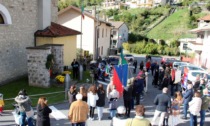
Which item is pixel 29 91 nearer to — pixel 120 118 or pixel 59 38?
pixel 59 38

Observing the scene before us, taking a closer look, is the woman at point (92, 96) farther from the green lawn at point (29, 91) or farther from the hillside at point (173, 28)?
the hillside at point (173, 28)

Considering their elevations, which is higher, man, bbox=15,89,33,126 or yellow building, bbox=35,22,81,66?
yellow building, bbox=35,22,81,66

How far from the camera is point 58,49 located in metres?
18.8

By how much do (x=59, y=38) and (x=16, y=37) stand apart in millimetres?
4681

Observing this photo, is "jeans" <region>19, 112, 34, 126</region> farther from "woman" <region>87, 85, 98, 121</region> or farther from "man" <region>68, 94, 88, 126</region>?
"woman" <region>87, 85, 98, 121</region>

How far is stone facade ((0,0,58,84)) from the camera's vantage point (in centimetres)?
1669

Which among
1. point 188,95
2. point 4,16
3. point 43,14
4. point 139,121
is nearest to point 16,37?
point 4,16

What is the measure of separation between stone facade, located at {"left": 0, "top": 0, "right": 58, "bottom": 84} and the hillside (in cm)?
4570

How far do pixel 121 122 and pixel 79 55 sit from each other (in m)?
22.9

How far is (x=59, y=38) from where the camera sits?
72.1ft

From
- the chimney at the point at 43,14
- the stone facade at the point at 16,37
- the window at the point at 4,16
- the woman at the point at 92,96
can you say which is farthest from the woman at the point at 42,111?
the chimney at the point at 43,14

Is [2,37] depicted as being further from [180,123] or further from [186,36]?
[186,36]

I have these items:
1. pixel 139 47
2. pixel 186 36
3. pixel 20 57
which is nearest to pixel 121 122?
pixel 20 57

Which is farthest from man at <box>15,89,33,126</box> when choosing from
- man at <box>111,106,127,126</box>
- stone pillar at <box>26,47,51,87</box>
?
stone pillar at <box>26,47,51,87</box>
